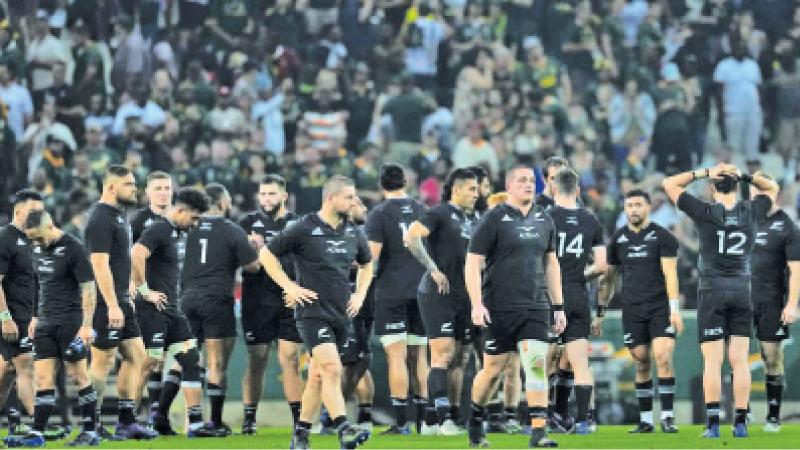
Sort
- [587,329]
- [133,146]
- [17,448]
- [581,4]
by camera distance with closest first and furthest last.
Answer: [17,448] < [587,329] < [133,146] < [581,4]

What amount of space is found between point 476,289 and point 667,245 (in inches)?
159

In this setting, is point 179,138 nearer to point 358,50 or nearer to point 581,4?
point 358,50

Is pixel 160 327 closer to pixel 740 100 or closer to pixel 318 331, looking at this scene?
pixel 318 331

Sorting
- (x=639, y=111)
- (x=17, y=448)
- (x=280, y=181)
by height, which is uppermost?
(x=639, y=111)

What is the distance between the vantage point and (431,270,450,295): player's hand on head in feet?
55.0

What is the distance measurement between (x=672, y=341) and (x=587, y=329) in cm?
108

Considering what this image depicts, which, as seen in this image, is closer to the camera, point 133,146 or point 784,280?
point 784,280

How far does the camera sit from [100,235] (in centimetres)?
1600

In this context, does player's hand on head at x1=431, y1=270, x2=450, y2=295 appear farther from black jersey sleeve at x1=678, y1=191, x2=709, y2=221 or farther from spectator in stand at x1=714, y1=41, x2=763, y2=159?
spectator in stand at x1=714, y1=41, x2=763, y2=159

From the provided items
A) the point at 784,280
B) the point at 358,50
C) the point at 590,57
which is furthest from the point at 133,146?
the point at 784,280

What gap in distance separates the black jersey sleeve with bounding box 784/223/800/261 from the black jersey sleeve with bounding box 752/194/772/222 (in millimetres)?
321

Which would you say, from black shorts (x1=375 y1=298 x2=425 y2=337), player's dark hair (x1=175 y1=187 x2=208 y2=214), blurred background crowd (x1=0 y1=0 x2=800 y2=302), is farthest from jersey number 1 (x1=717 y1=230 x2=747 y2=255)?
blurred background crowd (x1=0 y1=0 x2=800 y2=302)

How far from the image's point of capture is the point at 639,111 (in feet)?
89.4

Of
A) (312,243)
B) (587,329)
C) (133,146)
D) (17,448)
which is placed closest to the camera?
(312,243)
